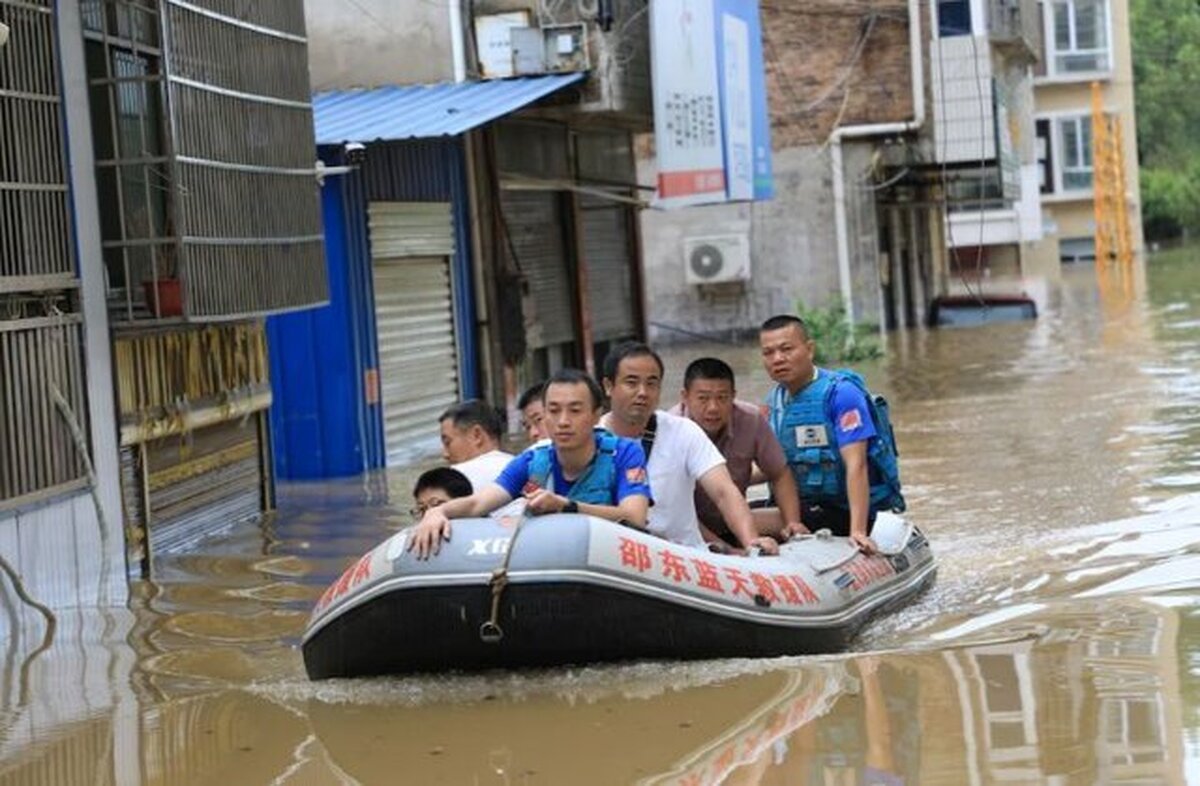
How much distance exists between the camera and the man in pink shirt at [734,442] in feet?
32.5

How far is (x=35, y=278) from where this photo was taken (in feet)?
36.6

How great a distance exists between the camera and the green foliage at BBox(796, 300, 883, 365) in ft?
96.4

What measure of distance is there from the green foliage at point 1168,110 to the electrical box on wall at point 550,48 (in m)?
56.2

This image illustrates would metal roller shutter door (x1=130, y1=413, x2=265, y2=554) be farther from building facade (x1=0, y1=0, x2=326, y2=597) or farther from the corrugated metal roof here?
the corrugated metal roof

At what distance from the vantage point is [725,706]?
26.9 feet

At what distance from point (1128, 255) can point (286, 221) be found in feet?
177

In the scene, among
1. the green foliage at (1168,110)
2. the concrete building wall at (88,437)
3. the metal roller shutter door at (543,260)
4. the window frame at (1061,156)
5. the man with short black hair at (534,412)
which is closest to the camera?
the man with short black hair at (534,412)

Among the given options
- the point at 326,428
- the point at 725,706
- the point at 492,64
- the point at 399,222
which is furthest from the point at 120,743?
the point at 492,64

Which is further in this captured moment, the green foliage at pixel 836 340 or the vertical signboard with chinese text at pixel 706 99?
the green foliage at pixel 836 340

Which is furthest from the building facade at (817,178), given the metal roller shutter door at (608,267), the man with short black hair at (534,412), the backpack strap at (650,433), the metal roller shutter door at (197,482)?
the backpack strap at (650,433)

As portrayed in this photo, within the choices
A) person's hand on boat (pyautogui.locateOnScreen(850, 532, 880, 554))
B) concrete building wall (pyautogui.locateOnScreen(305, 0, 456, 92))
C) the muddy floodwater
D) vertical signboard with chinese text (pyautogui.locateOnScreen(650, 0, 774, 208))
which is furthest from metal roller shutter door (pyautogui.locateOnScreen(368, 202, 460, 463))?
person's hand on boat (pyautogui.locateOnScreen(850, 532, 880, 554))

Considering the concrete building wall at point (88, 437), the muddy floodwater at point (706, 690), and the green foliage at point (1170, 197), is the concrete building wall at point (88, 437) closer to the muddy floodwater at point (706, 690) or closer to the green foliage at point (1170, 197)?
the muddy floodwater at point (706, 690)

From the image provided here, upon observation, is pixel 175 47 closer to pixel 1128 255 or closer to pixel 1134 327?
pixel 1134 327

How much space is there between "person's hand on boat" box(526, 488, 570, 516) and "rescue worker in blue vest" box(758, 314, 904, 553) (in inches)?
75.1
